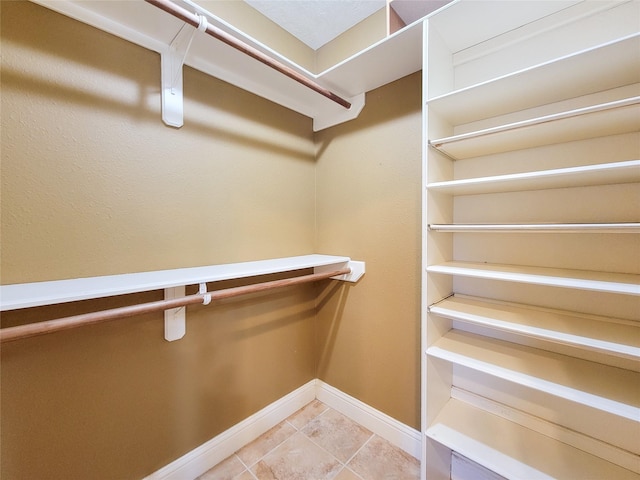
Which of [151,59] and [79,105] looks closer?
[79,105]

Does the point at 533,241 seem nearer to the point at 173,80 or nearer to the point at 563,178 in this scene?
the point at 563,178

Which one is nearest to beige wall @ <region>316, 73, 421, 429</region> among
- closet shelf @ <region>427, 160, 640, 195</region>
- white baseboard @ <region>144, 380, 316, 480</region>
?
white baseboard @ <region>144, 380, 316, 480</region>

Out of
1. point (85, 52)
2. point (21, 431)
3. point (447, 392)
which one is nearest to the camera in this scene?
point (21, 431)

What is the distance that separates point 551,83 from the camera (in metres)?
0.90

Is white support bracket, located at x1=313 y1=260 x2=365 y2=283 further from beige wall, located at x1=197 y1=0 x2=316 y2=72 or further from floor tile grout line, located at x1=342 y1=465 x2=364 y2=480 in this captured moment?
beige wall, located at x1=197 y1=0 x2=316 y2=72

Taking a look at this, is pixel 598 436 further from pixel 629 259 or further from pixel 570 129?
pixel 570 129

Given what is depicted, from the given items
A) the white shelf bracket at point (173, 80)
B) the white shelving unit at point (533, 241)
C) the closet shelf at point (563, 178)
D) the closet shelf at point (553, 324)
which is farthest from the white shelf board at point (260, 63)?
the closet shelf at point (553, 324)

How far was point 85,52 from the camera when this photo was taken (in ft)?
3.18

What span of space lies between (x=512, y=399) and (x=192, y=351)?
1491 millimetres

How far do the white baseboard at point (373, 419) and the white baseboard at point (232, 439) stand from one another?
145 millimetres

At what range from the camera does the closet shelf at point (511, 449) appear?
0.90 meters

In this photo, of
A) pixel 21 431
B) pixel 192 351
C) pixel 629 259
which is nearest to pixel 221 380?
pixel 192 351

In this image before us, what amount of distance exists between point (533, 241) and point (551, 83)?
592mm

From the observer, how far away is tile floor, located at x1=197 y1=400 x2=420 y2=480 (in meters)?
1.26
